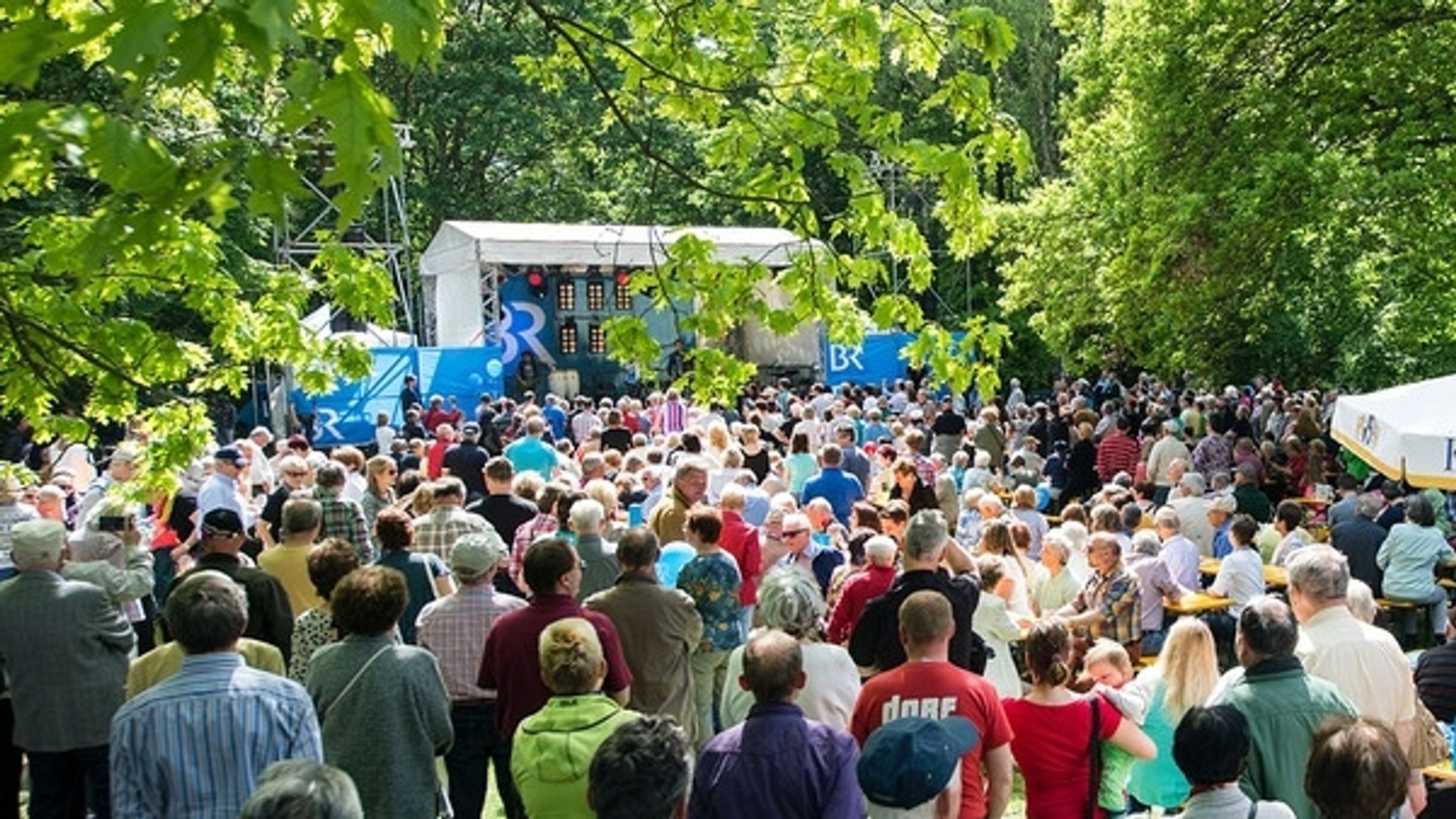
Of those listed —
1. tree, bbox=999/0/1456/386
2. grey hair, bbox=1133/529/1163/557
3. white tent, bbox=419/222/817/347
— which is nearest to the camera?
grey hair, bbox=1133/529/1163/557

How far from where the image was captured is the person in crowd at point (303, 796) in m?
2.93

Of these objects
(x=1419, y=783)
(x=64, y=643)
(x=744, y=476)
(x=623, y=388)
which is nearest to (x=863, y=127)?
(x=1419, y=783)

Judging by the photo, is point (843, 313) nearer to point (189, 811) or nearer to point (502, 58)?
point (189, 811)

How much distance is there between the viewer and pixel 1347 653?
207 inches

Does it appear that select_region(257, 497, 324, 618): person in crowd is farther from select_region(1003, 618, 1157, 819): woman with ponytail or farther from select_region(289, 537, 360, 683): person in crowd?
select_region(1003, 618, 1157, 819): woman with ponytail

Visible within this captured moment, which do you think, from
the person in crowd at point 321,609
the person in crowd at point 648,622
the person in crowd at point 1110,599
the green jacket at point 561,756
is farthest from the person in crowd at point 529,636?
the person in crowd at point 1110,599

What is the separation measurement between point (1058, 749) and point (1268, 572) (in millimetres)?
6054

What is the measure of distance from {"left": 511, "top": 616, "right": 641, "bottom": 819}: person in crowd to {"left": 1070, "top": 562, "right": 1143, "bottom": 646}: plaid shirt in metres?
4.02

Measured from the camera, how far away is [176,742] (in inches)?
162

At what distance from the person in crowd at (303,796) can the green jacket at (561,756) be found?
1.31 meters

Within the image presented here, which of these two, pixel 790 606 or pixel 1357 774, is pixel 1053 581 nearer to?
pixel 790 606

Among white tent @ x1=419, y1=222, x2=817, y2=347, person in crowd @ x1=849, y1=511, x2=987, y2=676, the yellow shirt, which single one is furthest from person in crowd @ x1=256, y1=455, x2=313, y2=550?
white tent @ x1=419, y1=222, x2=817, y2=347

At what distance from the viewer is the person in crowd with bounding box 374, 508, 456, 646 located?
6.87 meters

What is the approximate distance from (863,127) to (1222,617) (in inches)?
164
